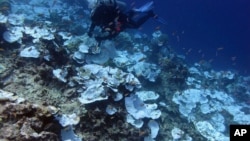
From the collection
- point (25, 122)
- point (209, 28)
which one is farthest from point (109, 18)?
point (209, 28)

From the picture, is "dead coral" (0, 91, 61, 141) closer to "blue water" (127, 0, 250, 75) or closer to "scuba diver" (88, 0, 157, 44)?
"scuba diver" (88, 0, 157, 44)

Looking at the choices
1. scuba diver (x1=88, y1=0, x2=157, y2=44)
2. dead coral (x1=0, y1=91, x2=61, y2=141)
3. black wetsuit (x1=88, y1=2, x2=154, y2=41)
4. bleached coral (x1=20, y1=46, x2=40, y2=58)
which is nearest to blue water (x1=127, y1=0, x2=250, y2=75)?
scuba diver (x1=88, y1=0, x2=157, y2=44)

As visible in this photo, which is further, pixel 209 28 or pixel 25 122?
pixel 209 28

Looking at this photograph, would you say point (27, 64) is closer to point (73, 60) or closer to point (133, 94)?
point (73, 60)

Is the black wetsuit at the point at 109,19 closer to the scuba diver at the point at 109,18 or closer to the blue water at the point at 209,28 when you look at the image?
the scuba diver at the point at 109,18

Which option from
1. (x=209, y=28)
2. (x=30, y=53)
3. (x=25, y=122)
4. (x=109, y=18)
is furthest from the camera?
(x=209, y=28)

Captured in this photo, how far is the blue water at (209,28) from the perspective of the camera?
35.3 m

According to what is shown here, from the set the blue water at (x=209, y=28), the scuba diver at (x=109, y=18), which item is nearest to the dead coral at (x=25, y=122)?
the scuba diver at (x=109, y=18)

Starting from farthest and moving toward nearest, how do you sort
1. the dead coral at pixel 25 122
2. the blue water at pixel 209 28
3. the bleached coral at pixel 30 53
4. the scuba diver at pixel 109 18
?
1. the blue water at pixel 209 28
2. the scuba diver at pixel 109 18
3. the bleached coral at pixel 30 53
4. the dead coral at pixel 25 122

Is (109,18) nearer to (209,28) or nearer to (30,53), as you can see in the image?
(30,53)

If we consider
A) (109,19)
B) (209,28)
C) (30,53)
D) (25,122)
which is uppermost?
(209,28)

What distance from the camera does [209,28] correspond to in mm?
56750

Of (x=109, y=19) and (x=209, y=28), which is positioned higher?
(x=209, y=28)

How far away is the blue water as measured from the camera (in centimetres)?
3531
